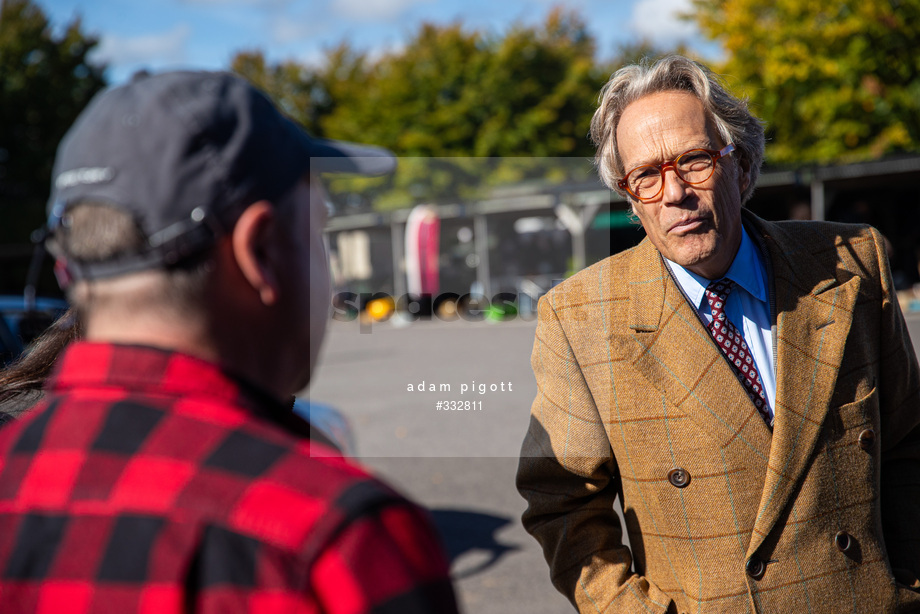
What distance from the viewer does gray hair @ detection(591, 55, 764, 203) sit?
2031 mm

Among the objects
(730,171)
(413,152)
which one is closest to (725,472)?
(730,171)

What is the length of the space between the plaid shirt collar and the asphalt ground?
4.62 ft

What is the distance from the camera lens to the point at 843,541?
1.83 meters

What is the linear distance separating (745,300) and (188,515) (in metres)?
1.65

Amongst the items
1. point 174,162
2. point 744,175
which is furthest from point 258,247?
point 744,175

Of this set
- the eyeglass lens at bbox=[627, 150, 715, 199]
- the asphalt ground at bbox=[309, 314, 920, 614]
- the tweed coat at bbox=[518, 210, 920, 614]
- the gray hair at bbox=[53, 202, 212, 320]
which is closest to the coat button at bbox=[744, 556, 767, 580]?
the tweed coat at bbox=[518, 210, 920, 614]

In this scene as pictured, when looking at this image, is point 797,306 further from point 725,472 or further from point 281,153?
point 281,153

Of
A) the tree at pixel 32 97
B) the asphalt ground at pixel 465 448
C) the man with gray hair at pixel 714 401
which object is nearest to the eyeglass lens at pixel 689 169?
the man with gray hair at pixel 714 401

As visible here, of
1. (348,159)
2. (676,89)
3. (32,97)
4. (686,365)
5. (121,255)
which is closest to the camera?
(121,255)

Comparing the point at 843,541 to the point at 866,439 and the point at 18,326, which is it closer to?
the point at 866,439

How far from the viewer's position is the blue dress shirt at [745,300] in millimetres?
2025

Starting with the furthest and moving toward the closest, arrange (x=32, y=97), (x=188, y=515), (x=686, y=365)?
(x=32, y=97), (x=686, y=365), (x=188, y=515)

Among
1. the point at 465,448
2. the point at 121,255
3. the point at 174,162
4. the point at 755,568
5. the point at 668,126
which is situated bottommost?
the point at 465,448

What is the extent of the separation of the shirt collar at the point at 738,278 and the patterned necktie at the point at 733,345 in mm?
22
